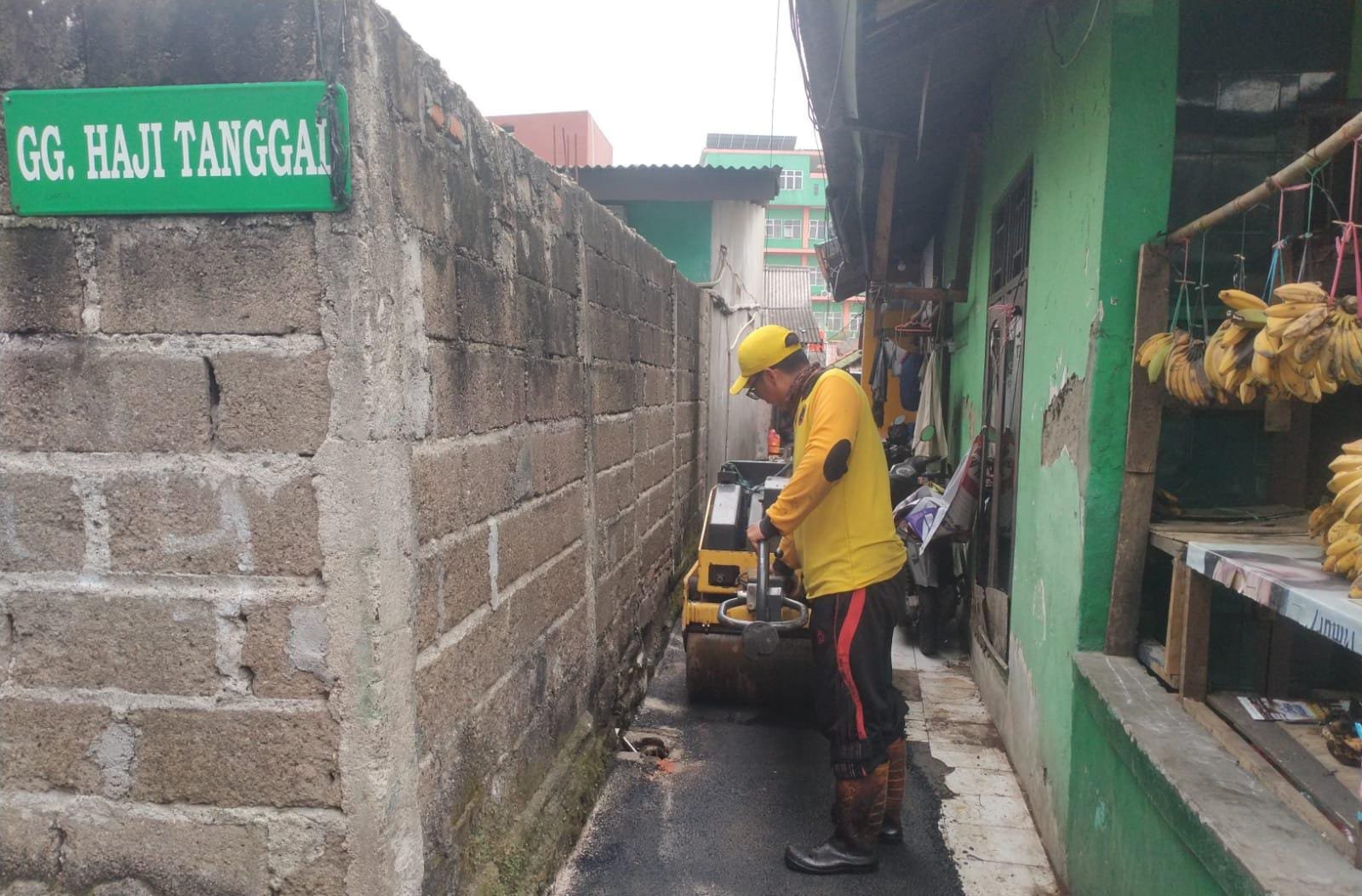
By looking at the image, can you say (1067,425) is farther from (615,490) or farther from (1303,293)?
(615,490)

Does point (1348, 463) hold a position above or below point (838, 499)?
above

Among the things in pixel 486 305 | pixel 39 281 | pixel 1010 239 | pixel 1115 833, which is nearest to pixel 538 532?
pixel 486 305

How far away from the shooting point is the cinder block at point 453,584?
2127 millimetres

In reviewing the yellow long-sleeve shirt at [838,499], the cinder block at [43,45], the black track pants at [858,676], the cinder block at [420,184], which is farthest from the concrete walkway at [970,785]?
the cinder block at [43,45]

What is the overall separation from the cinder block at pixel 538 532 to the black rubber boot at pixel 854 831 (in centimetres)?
146

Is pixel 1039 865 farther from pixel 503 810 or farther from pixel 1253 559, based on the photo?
pixel 503 810

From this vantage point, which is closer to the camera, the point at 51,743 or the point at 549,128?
the point at 51,743

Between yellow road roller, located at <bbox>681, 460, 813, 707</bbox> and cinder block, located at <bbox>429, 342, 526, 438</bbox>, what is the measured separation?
1672mm

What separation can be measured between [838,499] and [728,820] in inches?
57.7

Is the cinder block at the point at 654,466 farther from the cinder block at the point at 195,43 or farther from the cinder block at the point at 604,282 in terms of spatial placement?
the cinder block at the point at 195,43

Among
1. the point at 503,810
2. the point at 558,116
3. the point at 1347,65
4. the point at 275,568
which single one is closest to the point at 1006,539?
the point at 1347,65

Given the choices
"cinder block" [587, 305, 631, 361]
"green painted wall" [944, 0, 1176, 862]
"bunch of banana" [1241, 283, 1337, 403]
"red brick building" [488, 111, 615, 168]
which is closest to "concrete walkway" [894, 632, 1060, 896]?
"green painted wall" [944, 0, 1176, 862]

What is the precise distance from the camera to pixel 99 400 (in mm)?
1896

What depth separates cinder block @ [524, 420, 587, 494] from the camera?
3.04 meters
